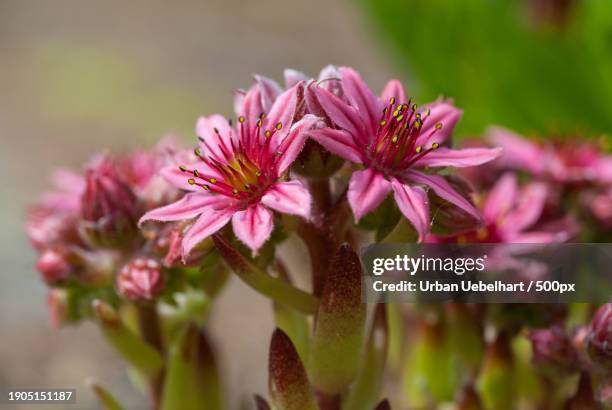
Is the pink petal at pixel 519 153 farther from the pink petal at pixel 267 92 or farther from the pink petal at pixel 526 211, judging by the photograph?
the pink petal at pixel 267 92

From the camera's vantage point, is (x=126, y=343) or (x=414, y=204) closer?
(x=414, y=204)

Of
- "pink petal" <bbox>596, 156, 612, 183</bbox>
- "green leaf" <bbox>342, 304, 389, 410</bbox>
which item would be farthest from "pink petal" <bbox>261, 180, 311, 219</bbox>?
"pink petal" <bbox>596, 156, 612, 183</bbox>

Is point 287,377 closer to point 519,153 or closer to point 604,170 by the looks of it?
point 519,153

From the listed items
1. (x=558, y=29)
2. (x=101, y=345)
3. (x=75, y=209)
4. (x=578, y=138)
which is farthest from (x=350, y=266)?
(x=558, y=29)

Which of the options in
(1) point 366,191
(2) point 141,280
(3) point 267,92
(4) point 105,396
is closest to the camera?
(1) point 366,191

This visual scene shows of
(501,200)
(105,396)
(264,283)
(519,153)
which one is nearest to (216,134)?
(264,283)

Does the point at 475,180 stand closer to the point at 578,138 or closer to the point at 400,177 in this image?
the point at 578,138

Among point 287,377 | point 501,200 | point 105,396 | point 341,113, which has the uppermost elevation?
point 501,200
